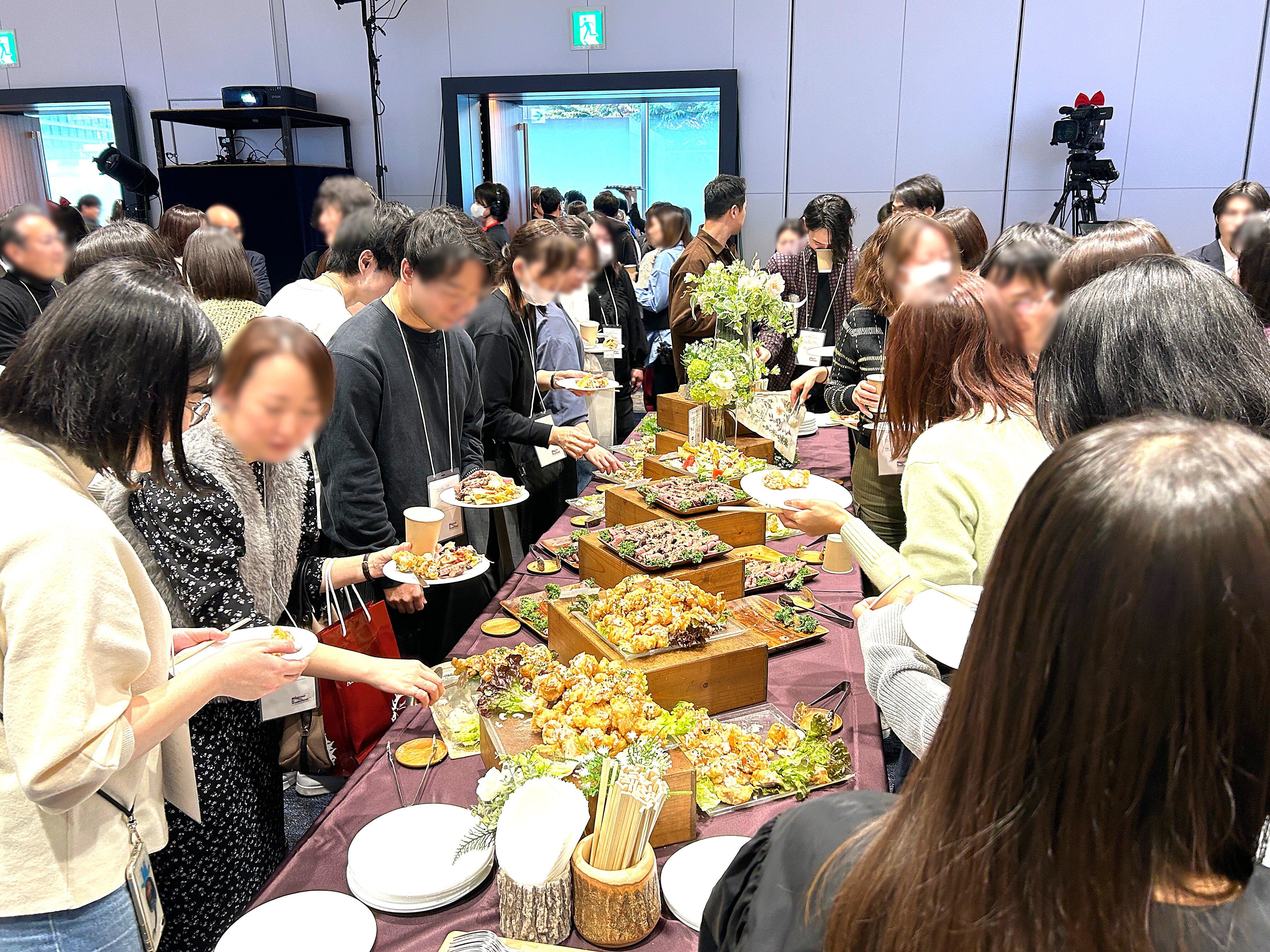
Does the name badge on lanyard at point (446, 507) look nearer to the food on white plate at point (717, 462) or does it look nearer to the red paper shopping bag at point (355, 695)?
the red paper shopping bag at point (355, 695)

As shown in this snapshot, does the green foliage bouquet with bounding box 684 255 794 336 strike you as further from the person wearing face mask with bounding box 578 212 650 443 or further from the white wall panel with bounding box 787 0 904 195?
the white wall panel with bounding box 787 0 904 195

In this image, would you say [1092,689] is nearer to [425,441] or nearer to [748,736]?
[748,736]

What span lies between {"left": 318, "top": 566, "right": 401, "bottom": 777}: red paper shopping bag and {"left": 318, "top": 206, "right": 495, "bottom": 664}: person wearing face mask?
278 millimetres

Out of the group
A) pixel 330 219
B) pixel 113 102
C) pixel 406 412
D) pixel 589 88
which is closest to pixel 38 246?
pixel 330 219

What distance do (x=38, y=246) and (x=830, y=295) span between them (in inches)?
135

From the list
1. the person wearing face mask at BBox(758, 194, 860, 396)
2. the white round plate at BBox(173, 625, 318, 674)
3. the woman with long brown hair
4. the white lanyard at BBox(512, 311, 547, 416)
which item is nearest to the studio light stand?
the person wearing face mask at BBox(758, 194, 860, 396)

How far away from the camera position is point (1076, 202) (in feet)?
20.5

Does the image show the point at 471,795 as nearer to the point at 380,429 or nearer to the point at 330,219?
the point at 380,429

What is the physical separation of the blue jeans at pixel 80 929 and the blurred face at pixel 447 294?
1.22 meters

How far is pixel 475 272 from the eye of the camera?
6.86ft

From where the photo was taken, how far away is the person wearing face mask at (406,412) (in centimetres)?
221

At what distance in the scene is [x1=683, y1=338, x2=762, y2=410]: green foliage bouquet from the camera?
3217mm

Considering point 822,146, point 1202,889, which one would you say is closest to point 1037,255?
point 1202,889

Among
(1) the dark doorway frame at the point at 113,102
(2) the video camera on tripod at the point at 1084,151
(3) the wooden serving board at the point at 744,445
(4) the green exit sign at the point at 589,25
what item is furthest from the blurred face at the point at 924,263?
(1) the dark doorway frame at the point at 113,102
